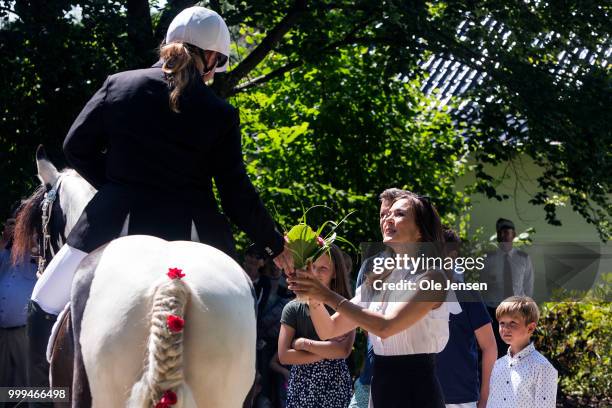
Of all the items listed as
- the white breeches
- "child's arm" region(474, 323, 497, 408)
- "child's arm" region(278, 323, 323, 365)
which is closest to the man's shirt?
"child's arm" region(474, 323, 497, 408)

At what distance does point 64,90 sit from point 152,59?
0.99 meters

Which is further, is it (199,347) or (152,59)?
(152,59)

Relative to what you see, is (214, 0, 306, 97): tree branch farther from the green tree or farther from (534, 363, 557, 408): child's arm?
(534, 363, 557, 408): child's arm

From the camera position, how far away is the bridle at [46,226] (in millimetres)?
5102

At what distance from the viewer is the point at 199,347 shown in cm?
351

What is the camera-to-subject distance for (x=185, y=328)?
350 centimetres

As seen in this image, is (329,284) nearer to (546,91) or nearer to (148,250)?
(148,250)

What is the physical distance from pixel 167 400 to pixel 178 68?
1.54m

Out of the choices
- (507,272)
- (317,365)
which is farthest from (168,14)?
(317,365)

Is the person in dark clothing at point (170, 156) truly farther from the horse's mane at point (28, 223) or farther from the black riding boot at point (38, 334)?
the horse's mane at point (28, 223)

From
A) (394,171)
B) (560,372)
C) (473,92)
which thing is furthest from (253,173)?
(560,372)

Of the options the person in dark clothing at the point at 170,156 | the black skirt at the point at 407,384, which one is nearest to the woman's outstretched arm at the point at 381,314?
the black skirt at the point at 407,384

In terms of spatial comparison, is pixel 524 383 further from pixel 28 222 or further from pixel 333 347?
pixel 28 222

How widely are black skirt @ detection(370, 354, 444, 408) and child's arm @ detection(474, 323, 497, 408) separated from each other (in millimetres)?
1782
